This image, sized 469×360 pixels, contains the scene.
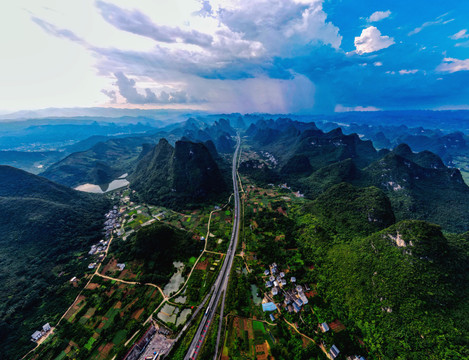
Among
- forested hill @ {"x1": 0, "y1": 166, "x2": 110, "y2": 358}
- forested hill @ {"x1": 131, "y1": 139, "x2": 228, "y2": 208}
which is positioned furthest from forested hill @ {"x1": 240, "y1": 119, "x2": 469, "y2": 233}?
forested hill @ {"x1": 0, "y1": 166, "x2": 110, "y2": 358}

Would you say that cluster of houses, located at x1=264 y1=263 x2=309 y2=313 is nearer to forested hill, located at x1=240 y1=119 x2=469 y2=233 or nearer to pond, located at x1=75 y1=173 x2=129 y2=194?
forested hill, located at x1=240 y1=119 x2=469 y2=233

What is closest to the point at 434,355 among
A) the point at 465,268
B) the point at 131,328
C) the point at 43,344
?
the point at 465,268

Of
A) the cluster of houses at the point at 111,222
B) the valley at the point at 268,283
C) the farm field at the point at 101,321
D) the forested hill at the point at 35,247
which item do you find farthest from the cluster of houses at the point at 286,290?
the cluster of houses at the point at 111,222

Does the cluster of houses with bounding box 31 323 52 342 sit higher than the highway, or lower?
higher

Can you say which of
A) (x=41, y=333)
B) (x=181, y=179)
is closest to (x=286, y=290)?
(x=41, y=333)

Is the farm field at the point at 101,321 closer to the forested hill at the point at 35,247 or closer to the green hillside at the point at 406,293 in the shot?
the forested hill at the point at 35,247

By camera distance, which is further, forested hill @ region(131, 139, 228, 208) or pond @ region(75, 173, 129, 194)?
pond @ region(75, 173, 129, 194)
